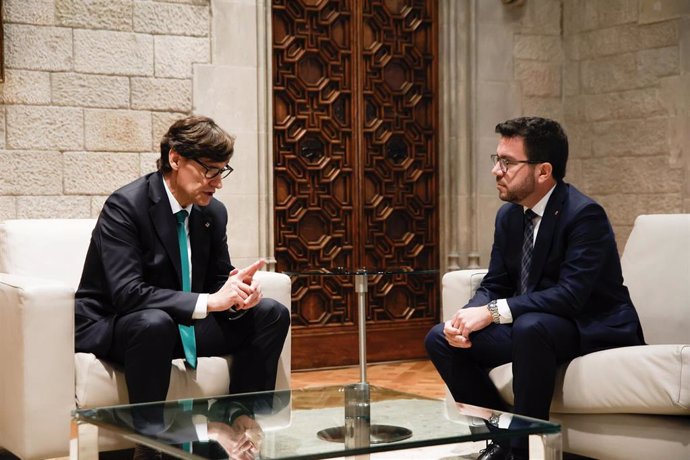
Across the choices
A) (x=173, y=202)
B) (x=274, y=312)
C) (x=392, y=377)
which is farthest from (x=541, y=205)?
(x=392, y=377)

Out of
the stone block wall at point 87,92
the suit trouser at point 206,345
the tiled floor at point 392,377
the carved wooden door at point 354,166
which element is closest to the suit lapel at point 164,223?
the suit trouser at point 206,345

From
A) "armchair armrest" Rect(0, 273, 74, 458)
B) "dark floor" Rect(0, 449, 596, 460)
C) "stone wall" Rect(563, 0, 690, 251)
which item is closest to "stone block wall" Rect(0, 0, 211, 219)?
"dark floor" Rect(0, 449, 596, 460)

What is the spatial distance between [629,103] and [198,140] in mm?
3638

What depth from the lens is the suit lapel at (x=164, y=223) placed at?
357 cm

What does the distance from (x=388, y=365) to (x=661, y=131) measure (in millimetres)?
2132

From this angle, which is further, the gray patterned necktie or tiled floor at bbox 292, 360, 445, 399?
tiled floor at bbox 292, 360, 445, 399

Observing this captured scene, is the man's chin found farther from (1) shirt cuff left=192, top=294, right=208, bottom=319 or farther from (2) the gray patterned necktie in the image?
(2) the gray patterned necktie

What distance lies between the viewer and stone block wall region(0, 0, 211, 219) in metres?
5.21

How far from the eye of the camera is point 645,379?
121 inches

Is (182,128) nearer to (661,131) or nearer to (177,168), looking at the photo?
(177,168)

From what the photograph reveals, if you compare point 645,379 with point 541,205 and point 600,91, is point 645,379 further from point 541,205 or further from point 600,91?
point 600,91

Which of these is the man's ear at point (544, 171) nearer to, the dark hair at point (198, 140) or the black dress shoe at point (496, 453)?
the black dress shoe at point (496, 453)

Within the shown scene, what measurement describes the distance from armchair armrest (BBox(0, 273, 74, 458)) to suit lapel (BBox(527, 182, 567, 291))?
1.51m

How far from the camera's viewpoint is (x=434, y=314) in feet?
21.6
